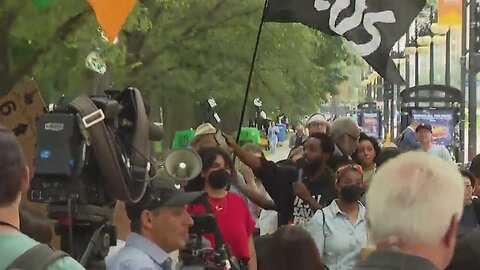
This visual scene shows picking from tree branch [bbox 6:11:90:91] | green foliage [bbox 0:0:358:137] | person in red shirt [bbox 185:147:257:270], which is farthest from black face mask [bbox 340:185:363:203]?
tree branch [bbox 6:11:90:91]

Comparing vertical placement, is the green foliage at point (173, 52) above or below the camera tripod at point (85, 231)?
above

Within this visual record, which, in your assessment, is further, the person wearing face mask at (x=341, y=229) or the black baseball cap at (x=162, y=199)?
the person wearing face mask at (x=341, y=229)

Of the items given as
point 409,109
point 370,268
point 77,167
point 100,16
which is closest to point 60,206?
point 77,167

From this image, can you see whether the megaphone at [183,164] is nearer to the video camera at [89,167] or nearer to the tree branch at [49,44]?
the video camera at [89,167]

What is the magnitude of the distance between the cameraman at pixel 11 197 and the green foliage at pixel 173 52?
981 centimetres

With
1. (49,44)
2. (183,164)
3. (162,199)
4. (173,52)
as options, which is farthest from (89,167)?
(173,52)

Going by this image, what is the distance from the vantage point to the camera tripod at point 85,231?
393 centimetres

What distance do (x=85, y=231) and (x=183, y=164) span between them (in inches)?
105

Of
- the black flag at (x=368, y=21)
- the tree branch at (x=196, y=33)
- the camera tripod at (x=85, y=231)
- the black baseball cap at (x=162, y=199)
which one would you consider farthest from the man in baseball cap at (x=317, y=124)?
the tree branch at (x=196, y=33)

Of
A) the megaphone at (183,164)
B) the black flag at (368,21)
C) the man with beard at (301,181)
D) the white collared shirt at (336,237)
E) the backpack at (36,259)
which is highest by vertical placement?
the black flag at (368,21)

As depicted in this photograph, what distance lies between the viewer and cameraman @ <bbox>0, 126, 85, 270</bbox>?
3.16 metres

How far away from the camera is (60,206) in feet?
12.8

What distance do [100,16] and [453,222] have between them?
3791 mm

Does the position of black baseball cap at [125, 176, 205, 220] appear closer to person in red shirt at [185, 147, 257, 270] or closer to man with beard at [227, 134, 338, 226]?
person in red shirt at [185, 147, 257, 270]
